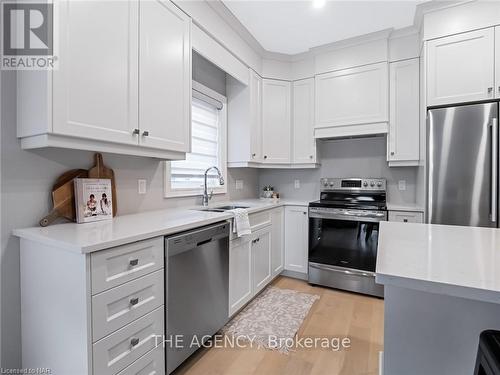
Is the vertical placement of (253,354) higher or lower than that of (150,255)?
lower

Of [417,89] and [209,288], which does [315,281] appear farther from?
[417,89]

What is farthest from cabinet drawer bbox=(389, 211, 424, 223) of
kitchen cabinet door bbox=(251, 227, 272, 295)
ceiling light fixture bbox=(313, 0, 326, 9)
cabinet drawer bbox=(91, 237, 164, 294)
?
cabinet drawer bbox=(91, 237, 164, 294)

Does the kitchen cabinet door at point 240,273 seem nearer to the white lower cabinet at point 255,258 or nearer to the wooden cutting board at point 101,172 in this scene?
the white lower cabinet at point 255,258

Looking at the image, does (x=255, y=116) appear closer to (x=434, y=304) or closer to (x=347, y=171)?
(x=347, y=171)

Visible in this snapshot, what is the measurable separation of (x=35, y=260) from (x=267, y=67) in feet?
9.85

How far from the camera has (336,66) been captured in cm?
306

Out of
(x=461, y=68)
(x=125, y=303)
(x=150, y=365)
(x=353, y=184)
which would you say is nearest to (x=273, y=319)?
(x=150, y=365)

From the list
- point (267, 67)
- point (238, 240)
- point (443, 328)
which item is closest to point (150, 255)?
point (238, 240)

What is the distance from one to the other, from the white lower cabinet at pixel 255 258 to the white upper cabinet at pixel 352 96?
4.16 ft

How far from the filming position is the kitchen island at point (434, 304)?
790 mm

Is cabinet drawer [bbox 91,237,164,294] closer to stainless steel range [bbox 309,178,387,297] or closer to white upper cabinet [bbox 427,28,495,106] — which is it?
stainless steel range [bbox 309,178,387,297]

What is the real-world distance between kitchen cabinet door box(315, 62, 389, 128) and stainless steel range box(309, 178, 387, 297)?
2.55 ft

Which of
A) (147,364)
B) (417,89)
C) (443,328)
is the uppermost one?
(417,89)

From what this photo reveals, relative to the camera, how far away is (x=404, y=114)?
9.09 ft
